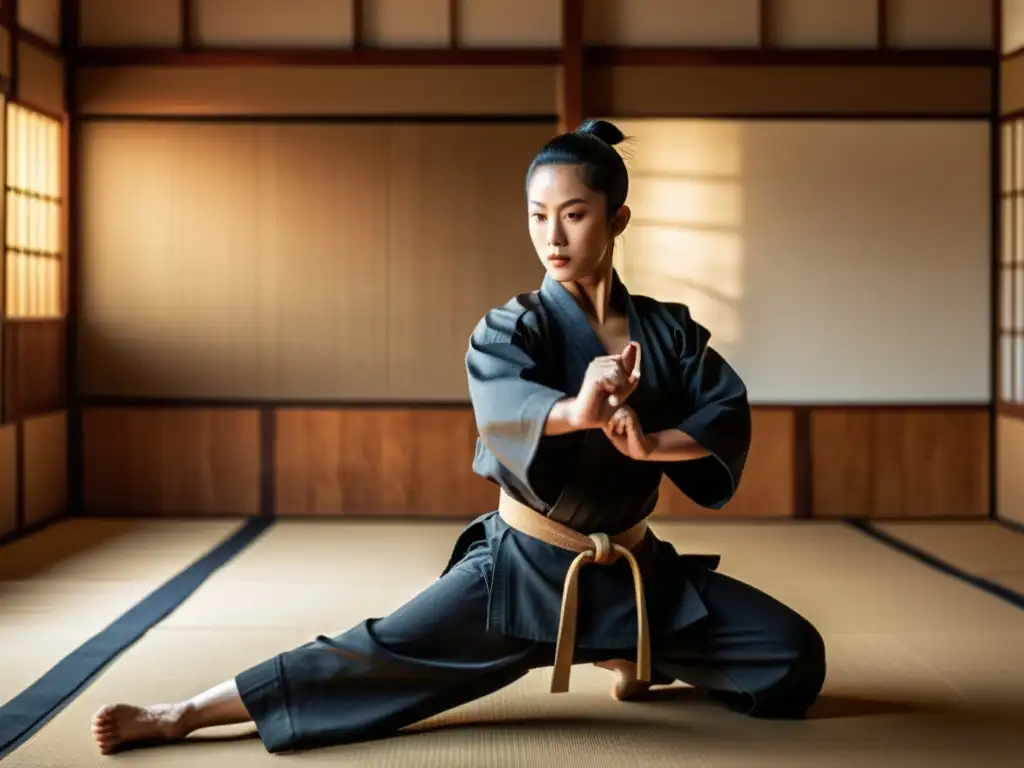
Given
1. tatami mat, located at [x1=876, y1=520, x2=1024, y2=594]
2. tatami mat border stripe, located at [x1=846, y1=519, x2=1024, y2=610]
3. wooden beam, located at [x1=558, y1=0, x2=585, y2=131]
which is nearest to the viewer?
tatami mat border stripe, located at [x1=846, y1=519, x2=1024, y2=610]

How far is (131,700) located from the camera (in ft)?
8.94

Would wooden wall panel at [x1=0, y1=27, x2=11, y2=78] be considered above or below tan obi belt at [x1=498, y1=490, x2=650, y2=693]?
above

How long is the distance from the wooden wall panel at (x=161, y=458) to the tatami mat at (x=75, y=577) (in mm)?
197

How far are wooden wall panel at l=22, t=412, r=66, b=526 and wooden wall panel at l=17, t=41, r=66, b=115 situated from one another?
139 centimetres

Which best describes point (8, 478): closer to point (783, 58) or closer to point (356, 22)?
point (356, 22)

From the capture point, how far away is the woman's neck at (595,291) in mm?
2516

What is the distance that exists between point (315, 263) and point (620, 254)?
144cm

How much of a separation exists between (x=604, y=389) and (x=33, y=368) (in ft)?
12.6

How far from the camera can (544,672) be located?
9.86 feet

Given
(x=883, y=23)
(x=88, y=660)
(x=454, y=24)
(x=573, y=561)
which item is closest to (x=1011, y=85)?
(x=883, y=23)

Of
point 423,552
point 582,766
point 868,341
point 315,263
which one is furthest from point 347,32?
point 582,766

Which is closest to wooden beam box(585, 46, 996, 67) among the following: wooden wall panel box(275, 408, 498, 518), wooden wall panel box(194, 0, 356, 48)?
wooden wall panel box(194, 0, 356, 48)

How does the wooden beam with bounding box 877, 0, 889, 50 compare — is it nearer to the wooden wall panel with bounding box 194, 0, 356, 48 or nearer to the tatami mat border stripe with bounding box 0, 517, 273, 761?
the wooden wall panel with bounding box 194, 0, 356, 48

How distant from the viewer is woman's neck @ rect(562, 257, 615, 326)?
252 cm
